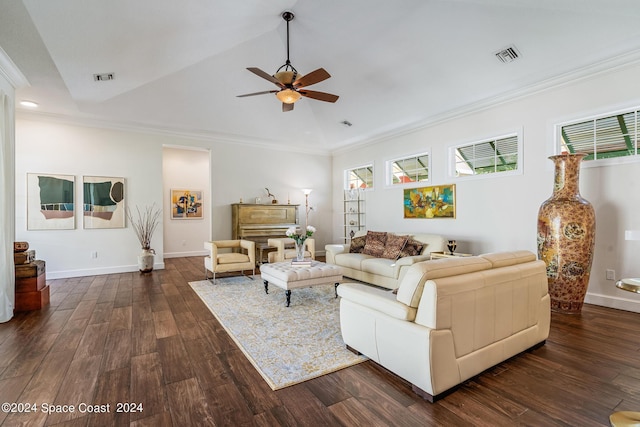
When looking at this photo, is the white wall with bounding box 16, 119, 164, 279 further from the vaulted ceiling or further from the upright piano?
the upright piano

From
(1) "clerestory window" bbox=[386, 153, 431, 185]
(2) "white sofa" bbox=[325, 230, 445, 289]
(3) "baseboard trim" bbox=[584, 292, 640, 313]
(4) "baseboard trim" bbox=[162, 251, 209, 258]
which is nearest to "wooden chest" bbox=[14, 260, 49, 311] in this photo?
(2) "white sofa" bbox=[325, 230, 445, 289]

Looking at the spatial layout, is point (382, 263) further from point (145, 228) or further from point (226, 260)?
point (145, 228)

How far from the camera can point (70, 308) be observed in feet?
13.0

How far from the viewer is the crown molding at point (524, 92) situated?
144 inches

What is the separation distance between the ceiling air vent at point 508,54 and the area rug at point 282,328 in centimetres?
398

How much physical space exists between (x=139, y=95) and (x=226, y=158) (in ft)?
7.48

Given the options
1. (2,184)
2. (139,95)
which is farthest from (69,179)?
(2,184)

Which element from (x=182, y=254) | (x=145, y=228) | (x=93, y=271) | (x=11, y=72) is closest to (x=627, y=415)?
(x=11, y=72)

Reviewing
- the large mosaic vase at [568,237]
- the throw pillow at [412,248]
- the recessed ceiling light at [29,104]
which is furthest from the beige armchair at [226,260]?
the large mosaic vase at [568,237]

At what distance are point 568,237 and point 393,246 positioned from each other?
2423mm

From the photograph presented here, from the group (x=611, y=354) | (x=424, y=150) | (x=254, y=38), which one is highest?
(x=254, y=38)

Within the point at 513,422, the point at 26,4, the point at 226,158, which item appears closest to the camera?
the point at 513,422

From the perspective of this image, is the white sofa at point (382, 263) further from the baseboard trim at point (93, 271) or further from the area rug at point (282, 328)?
the baseboard trim at point (93, 271)

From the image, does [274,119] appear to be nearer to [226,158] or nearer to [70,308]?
[226,158]
